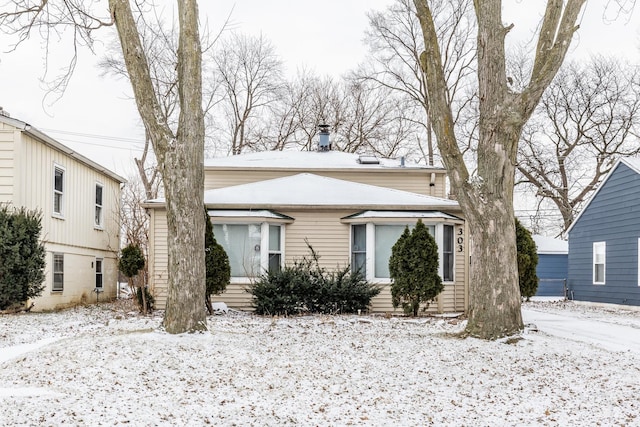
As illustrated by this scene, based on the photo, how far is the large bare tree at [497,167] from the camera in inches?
333

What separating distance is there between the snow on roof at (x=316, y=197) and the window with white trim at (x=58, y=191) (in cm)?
361

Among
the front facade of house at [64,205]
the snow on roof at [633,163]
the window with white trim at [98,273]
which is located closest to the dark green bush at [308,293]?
the front facade of house at [64,205]

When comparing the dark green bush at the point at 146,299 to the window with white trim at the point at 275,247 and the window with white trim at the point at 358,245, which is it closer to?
the window with white trim at the point at 275,247

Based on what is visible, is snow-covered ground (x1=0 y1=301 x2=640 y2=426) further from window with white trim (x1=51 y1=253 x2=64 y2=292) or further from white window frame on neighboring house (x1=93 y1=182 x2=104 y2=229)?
white window frame on neighboring house (x1=93 y1=182 x2=104 y2=229)

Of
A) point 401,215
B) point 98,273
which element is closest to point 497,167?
point 401,215

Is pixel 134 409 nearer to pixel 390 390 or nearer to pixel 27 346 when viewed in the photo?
pixel 390 390

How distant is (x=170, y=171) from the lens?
27.2 ft

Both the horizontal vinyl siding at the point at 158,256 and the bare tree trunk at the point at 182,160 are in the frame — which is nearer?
the bare tree trunk at the point at 182,160

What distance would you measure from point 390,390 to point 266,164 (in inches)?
494

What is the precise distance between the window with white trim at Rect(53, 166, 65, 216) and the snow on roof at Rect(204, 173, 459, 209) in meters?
3.61

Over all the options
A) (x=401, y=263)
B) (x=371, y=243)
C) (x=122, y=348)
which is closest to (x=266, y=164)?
(x=371, y=243)

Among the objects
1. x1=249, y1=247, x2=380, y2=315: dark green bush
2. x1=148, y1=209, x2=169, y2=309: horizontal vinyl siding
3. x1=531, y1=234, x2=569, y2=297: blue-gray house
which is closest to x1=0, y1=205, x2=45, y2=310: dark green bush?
x1=148, y1=209, x2=169, y2=309: horizontal vinyl siding

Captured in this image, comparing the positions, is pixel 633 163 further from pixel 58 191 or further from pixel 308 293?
pixel 58 191

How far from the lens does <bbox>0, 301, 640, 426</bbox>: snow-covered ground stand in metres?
5.29
